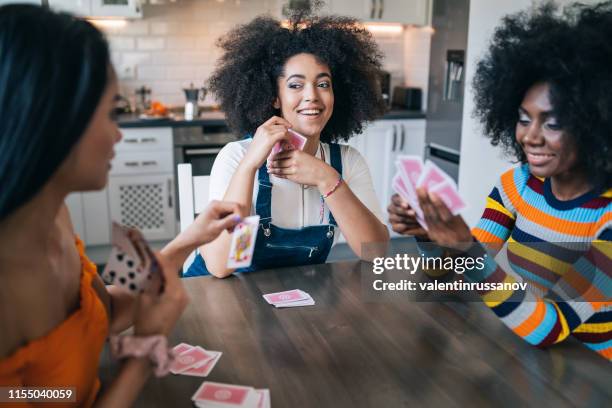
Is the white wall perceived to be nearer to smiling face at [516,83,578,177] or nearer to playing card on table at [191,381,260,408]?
smiling face at [516,83,578,177]

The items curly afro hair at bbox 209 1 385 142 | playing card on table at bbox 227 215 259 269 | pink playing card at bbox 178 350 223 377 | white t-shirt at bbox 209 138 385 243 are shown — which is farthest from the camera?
curly afro hair at bbox 209 1 385 142

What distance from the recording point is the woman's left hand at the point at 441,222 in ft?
3.77

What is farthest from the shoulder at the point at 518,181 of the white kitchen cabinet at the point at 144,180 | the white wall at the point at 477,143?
the white kitchen cabinet at the point at 144,180

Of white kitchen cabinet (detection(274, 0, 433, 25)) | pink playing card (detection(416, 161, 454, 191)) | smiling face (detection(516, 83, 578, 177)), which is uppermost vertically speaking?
white kitchen cabinet (detection(274, 0, 433, 25))

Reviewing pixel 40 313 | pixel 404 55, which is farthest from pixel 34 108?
pixel 404 55

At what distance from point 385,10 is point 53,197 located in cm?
418

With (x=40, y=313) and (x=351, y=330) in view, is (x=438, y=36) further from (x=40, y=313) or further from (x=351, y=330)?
(x=40, y=313)

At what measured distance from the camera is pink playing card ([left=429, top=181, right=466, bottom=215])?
3.65 feet

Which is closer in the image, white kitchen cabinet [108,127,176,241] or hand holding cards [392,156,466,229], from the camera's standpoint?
hand holding cards [392,156,466,229]

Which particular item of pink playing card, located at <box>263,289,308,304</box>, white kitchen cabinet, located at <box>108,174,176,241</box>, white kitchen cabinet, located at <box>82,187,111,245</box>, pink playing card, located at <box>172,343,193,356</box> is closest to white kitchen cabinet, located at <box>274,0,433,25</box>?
white kitchen cabinet, located at <box>108,174,176,241</box>

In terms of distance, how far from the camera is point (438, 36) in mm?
4281

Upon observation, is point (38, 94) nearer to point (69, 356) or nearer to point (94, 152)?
point (94, 152)

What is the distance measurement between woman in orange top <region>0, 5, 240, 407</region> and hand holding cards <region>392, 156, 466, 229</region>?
520 mm

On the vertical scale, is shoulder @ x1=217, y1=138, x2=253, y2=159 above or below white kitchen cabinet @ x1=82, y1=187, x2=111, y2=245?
above
